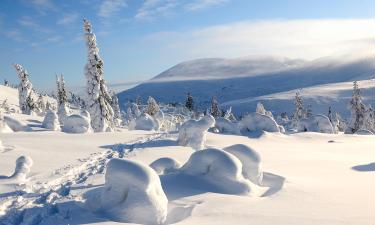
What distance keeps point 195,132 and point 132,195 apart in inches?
580

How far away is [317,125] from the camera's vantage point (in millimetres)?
44000

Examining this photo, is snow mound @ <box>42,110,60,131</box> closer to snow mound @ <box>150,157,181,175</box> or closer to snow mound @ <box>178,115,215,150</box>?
snow mound @ <box>178,115,215,150</box>

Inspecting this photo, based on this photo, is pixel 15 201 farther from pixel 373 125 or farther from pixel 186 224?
pixel 373 125

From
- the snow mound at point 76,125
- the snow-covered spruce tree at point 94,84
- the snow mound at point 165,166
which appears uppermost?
the snow-covered spruce tree at point 94,84

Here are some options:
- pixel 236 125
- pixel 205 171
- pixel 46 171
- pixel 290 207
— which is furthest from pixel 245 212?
pixel 236 125

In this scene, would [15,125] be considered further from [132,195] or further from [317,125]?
[317,125]

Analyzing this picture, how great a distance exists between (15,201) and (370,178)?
1188 centimetres

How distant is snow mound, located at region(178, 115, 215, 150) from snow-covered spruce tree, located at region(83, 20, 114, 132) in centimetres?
1745

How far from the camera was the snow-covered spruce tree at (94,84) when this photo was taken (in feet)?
128

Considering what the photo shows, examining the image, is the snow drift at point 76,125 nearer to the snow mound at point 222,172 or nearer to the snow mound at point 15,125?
the snow mound at point 15,125

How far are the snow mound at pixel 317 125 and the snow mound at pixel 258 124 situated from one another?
11410mm

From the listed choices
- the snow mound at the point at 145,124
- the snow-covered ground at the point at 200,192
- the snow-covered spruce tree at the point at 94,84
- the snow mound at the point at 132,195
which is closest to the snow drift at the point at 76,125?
the snow-covered spruce tree at the point at 94,84

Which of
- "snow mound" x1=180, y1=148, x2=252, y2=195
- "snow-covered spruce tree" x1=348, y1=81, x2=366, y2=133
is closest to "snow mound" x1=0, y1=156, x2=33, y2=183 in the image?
"snow mound" x1=180, y1=148, x2=252, y2=195

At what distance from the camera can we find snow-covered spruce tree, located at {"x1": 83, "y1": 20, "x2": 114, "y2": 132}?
39094 mm
